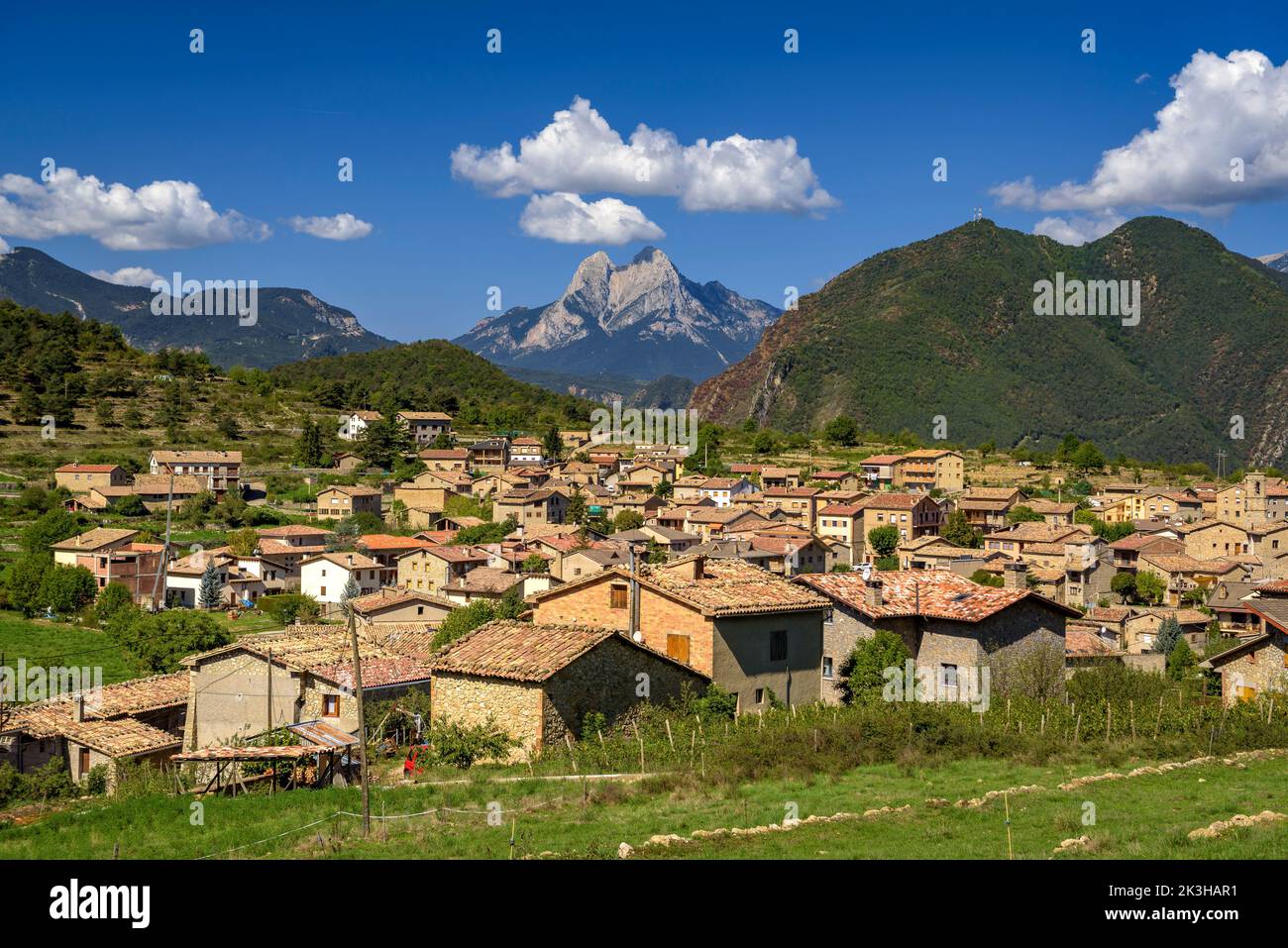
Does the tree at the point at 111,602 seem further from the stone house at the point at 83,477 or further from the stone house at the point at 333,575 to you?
the stone house at the point at 83,477

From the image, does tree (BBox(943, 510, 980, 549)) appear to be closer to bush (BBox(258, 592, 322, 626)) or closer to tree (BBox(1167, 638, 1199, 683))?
tree (BBox(1167, 638, 1199, 683))

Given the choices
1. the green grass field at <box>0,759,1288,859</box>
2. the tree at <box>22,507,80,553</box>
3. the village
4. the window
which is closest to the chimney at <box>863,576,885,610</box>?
the village

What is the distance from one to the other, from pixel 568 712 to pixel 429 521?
212 feet

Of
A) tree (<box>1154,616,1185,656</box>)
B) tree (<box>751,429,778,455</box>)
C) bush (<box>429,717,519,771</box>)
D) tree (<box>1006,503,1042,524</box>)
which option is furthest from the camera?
tree (<box>751,429,778,455</box>)

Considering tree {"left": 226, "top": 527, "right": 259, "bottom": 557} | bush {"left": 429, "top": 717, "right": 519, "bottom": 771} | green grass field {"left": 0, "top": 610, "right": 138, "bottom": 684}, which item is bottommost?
green grass field {"left": 0, "top": 610, "right": 138, "bottom": 684}

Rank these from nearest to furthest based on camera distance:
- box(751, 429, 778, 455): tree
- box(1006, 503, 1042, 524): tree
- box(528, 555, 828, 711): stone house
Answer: box(528, 555, 828, 711): stone house
box(1006, 503, 1042, 524): tree
box(751, 429, 778, 455): tree

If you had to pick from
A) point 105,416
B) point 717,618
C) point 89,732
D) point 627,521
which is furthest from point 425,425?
point 717,618

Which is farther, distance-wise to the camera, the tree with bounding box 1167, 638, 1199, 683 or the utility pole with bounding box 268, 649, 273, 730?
the tree with bounding box 1167, 638, 1199, 683

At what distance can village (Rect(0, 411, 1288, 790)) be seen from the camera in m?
21.0

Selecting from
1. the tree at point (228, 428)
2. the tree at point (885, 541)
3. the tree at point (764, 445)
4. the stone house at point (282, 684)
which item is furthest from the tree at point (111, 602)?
the tree at point (764, 445)

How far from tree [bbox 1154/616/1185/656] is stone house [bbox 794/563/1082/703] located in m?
20.9

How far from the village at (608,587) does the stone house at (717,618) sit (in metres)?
0.06

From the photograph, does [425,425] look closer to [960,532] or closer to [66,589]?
[960,532]
